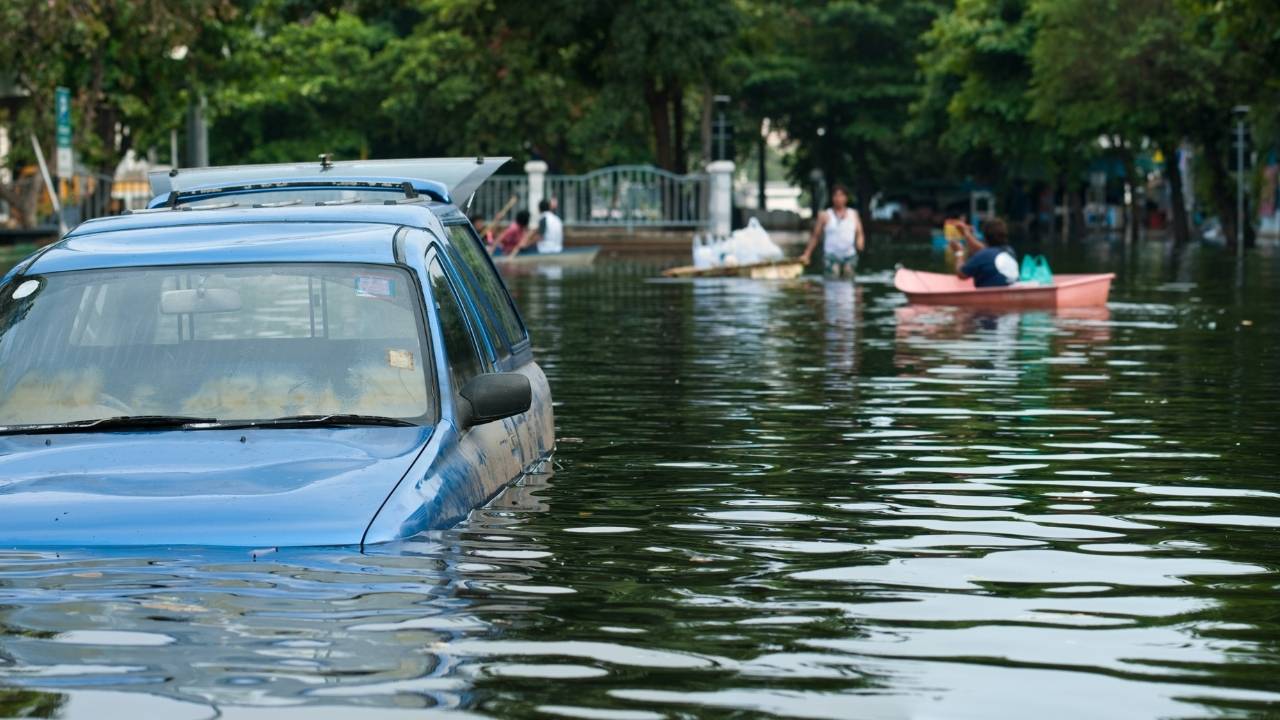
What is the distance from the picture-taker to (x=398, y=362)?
7727mm

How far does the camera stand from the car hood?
6.78m

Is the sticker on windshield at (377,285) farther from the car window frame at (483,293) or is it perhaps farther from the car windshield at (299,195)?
the car windshield at (299,195)

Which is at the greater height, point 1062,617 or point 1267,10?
point 1267,10

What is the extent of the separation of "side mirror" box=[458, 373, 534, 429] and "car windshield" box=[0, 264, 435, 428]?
19 centimetres

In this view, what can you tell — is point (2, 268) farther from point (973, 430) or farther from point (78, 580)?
point (78, 580)

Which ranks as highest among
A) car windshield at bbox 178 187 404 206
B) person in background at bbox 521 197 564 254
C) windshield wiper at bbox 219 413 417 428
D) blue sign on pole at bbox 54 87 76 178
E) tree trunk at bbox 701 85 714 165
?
tree trunk at bbox 701 85 714 165

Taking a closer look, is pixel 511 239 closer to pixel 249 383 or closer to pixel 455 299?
pixel 455 299

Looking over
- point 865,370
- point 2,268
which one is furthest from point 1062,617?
point 2,268

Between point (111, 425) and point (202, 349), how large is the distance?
63 centimetres

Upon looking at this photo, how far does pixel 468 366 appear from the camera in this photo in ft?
27.2

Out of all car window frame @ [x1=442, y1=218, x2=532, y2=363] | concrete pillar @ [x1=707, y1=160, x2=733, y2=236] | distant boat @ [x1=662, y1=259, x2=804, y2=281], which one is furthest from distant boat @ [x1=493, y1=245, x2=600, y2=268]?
car window frame @ [x1=442, y1=218, x2=532, y2=363]

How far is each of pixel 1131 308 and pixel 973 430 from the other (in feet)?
50.8

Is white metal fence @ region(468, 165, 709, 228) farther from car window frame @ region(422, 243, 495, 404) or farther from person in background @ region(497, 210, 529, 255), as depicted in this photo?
car window frame @ region(422, 243, 495, 404)

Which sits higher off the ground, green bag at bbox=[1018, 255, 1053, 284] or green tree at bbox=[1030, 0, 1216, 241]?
green tree at bbox=[1030, 0, 1216, 241]
